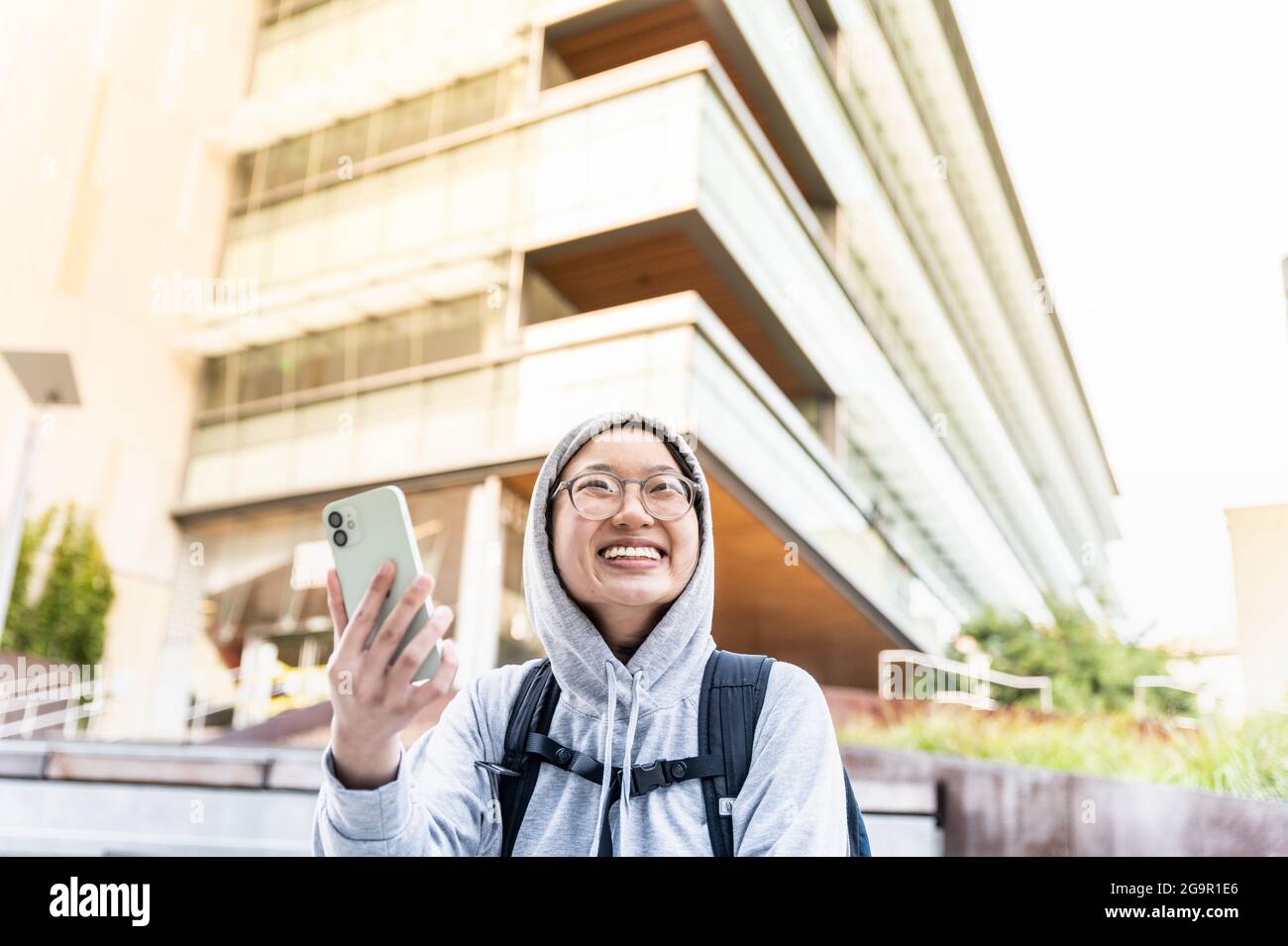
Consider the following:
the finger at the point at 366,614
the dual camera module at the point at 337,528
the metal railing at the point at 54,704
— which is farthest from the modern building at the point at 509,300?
the finger at the point at 366,614

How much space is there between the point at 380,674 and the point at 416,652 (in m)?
0.06

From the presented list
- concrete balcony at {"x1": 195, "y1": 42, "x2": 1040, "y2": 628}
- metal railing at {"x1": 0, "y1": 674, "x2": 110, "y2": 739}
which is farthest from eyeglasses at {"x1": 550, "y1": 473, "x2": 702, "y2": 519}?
metal railing at {"x1": 0, "y1": 674, "x2": 110, "y2": 739}

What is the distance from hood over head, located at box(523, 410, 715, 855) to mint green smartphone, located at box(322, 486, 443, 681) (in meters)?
0.32

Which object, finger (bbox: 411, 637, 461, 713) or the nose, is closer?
finger (bbox: 411, 637, 461, 713)

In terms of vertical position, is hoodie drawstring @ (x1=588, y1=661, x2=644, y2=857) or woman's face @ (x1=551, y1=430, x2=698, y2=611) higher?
woman's face @ (x1=551, y1=430, x2=698, y2=611)

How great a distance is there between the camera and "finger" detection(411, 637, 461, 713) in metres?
1.18

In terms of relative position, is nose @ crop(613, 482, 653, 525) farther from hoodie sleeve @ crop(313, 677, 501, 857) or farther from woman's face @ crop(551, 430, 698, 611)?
hoodie sleeve @ crop(313, 677, 501, 857)

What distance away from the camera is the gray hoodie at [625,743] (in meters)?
1.42

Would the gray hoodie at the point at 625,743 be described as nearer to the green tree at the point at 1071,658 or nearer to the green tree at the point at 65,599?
the green tree at the point at 1071,658

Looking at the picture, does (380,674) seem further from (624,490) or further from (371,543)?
(624,490)

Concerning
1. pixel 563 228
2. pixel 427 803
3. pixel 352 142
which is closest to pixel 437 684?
pixel 427 803

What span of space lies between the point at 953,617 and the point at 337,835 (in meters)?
9.97

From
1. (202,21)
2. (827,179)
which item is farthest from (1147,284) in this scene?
(202,21)
